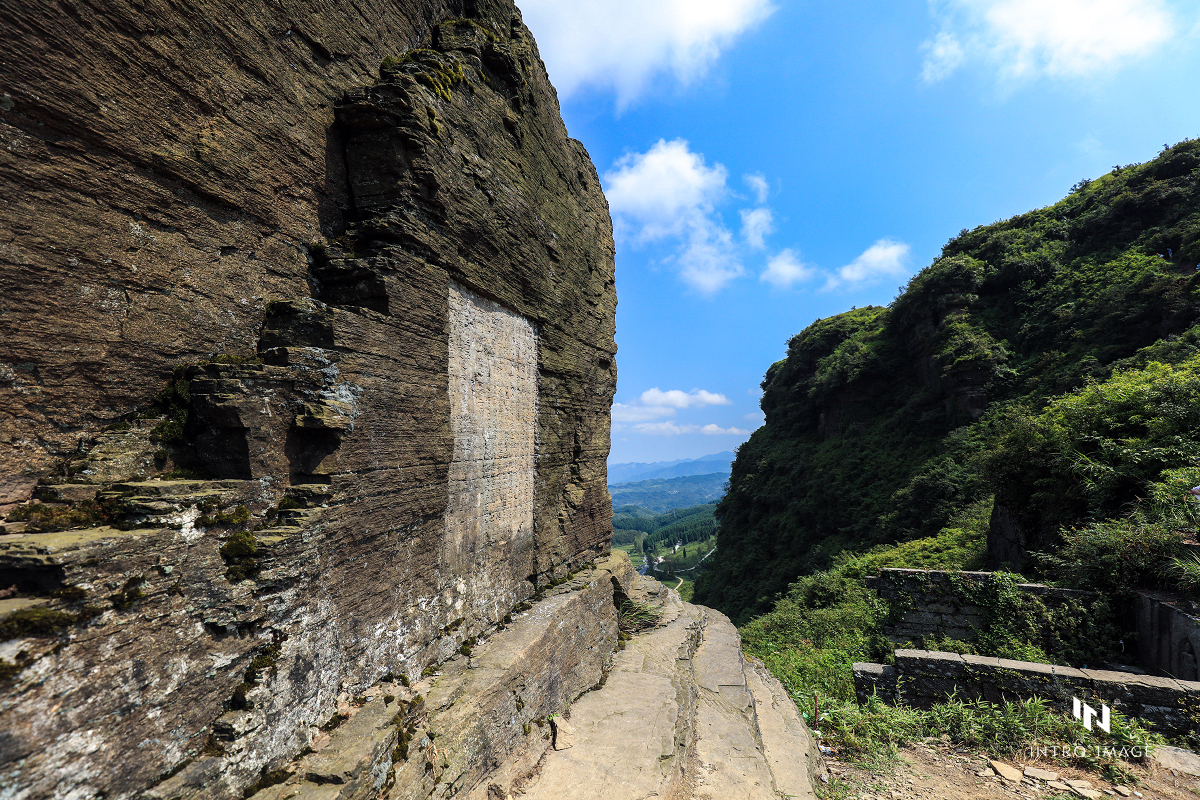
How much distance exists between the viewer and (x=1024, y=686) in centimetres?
727

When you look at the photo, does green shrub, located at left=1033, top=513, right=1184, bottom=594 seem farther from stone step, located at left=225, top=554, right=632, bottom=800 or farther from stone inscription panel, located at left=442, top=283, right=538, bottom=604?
stone inscription panel, located at left=442, top=283, right=538, bottom=604

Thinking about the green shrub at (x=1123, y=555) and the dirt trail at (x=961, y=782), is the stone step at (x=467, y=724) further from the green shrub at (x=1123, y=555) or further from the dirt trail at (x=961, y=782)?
the green shrub at (x=1123, y=555)

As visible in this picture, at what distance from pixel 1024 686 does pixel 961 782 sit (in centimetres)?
235

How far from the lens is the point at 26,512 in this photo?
2.68 m

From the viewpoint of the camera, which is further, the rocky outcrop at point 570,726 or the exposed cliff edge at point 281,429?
the rocky outcrop at point 570,726

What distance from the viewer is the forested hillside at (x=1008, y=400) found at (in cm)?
1052

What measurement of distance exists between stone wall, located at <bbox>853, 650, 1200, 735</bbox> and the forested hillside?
3.37 meters

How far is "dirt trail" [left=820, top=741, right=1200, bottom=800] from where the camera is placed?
550 centimetres

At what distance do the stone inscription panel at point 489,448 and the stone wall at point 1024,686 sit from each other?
22.6 ft

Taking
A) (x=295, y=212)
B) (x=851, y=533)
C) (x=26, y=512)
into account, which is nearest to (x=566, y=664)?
(x=26, y=512)

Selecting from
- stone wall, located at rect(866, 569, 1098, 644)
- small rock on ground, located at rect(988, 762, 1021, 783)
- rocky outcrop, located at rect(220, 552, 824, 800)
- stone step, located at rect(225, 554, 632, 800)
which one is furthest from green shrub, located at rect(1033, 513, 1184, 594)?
stone step, located at rect(225, 554, 632, 800)

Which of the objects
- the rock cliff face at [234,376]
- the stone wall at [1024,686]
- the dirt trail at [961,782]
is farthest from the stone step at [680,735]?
the stone wall at [1024,686]

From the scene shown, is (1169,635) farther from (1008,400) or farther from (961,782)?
(1008,400)

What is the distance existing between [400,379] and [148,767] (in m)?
3.20
